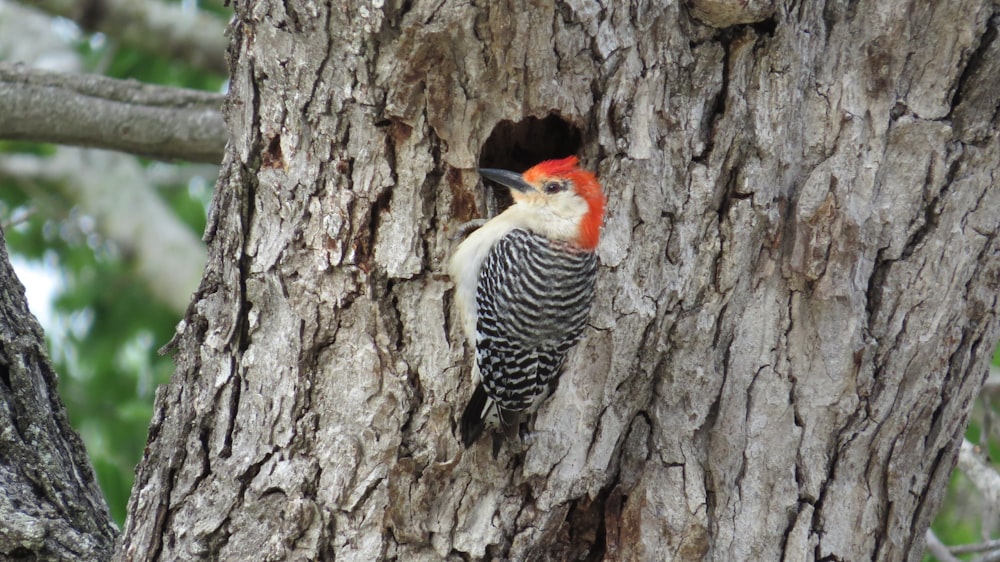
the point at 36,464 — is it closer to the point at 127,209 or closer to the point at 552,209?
the point at 552,209

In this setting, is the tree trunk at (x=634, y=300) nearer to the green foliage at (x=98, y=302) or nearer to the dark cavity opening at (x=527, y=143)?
the dark cavity opening at (x=527, y=143)

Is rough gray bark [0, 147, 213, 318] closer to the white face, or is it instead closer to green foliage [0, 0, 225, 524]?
green foliage [0, 0, 225, 524]

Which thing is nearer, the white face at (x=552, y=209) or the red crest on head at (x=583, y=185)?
the red crest on head at (x=583, y=185)

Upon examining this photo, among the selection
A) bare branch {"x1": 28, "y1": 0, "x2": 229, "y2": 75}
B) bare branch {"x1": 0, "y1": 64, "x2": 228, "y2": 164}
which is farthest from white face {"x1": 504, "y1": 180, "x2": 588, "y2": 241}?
bare branch {"x1": 28, "y1": 0, "x2": 229, "y2": 75}

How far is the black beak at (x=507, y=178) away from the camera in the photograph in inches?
153

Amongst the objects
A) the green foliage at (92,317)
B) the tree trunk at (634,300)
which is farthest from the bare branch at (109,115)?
the green foliage at (92,317)

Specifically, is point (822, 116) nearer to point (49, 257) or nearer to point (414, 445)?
point (414, 445)

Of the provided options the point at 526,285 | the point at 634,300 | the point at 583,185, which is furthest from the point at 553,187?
the point at 634,300

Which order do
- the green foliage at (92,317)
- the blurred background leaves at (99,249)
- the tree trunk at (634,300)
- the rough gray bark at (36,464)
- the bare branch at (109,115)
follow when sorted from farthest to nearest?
1. the green foliage at (92,317)
2. the blurred background leaves at (99,249)
3. the bare branch at (109,115)
4. the tree trunk at (634,300)
5. the rough gray bark at (36,464)

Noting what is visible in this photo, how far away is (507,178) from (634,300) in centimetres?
72

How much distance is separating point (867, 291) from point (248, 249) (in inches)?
88.0

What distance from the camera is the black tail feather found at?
12.2 feet

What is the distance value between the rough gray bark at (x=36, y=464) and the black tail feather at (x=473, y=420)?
128 centimetres

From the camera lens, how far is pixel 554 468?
12.2ft
